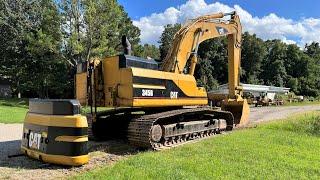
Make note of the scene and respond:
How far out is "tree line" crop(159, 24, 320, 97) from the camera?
70125 mm

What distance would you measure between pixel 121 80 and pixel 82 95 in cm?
118

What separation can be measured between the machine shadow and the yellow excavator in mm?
146

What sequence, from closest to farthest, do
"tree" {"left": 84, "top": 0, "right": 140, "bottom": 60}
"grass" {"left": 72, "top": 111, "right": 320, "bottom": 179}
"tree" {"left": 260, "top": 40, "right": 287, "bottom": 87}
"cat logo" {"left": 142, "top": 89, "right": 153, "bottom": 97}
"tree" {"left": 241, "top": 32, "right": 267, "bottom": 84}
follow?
1. "grass" {"left": 72, "top": 111, "right": 320, "bottom": 179}
2. "cat logo" {"left": 142, "top": 89, "right": 153, "bottom": 97}
3. "tree" {"left": 84, "top": 0, "right": 140, "bottom": 60}
4. "tree" {"left": 241, "top": 32, "right": 267, "bottom": 84}
5. "tree" {"left": 260, "top": 40, "right": 287, "bottom": 87}

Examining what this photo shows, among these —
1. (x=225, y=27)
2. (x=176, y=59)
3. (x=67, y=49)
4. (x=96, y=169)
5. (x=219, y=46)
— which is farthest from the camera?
(x=219, y=46)

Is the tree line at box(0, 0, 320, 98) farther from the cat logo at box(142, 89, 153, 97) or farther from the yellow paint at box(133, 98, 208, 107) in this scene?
the cat logo at box(142, 89, 153, 97)

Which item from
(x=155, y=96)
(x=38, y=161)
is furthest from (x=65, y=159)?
(x=155, y=96)

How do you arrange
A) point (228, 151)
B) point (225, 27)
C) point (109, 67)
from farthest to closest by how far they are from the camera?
point (225, 27) → point (109, 67) → point (228, 151)

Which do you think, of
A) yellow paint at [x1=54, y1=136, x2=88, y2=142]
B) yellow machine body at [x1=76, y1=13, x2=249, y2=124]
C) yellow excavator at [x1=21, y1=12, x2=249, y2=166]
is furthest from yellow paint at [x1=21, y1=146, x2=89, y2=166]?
yellow machine body at [x1=76, y1=13, x2=249, y2=124]

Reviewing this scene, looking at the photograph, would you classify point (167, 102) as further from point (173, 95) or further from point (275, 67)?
point (275, 67)

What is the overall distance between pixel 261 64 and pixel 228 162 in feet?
264

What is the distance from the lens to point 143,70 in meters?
10.7

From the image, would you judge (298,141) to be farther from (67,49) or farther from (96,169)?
(67,49)

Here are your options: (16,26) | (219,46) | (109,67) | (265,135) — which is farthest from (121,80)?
(219,46)

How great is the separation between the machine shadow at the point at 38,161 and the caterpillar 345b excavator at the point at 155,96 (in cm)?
36
